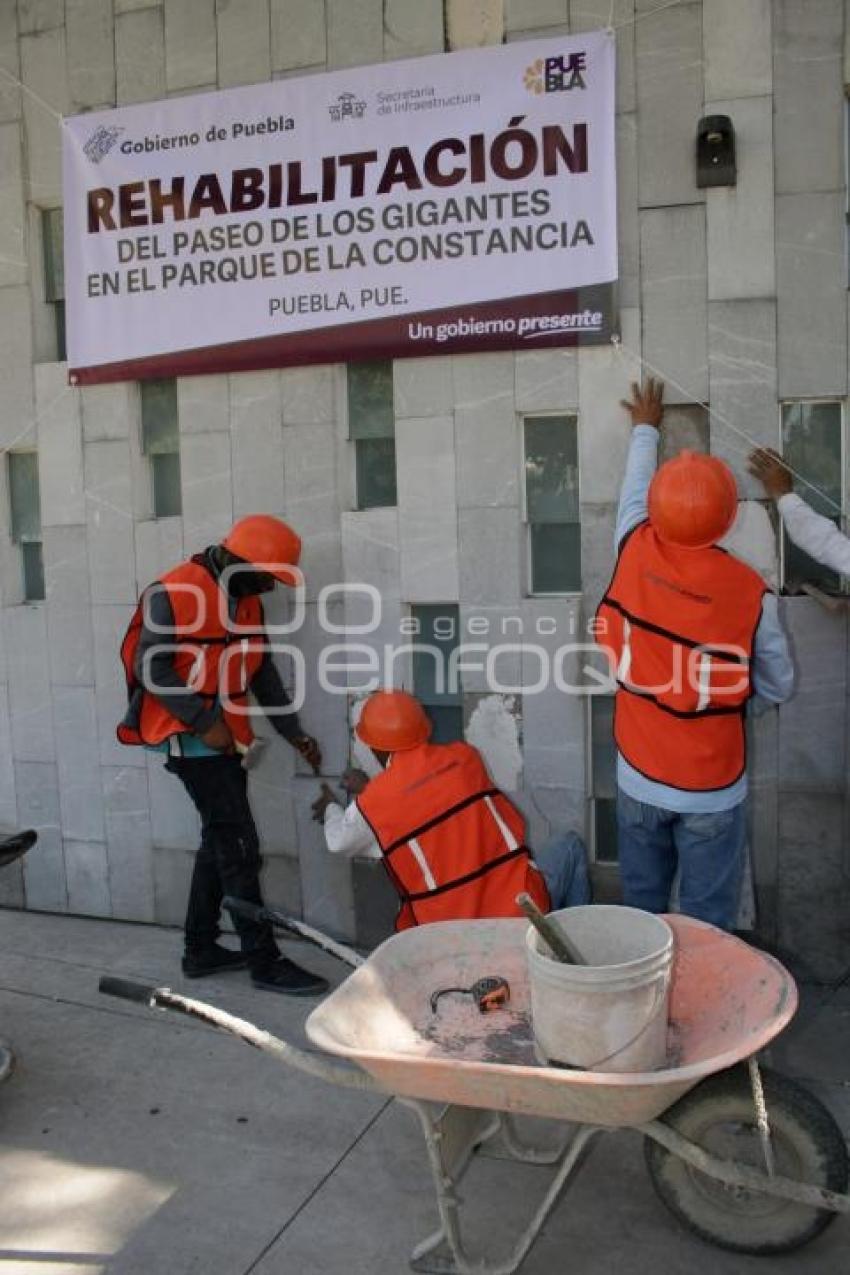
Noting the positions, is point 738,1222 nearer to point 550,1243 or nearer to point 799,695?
point 550,1243

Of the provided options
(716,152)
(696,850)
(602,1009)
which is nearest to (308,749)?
(696,850)

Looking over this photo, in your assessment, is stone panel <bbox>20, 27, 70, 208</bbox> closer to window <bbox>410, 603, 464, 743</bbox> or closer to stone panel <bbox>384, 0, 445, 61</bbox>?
stone panel <bbox>384, 0, 445, 61</bbox>

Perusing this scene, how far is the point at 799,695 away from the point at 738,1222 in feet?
6.88

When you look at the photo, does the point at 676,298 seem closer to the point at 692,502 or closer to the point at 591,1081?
the point at 692,502

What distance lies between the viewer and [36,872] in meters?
5.94

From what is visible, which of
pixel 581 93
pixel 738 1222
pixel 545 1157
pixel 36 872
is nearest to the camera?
pixel 738 1222

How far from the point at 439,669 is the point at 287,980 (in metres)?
1.42

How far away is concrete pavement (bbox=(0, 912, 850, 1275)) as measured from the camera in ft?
10.7

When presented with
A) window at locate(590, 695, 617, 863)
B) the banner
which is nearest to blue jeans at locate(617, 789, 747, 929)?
window at locate(590, 695, 617, 863)

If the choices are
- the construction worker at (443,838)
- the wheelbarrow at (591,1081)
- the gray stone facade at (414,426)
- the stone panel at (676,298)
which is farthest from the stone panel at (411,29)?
the wheelbarrow at (591,1081)

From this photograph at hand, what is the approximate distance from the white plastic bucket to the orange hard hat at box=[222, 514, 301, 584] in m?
2.16

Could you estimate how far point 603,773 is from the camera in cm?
501

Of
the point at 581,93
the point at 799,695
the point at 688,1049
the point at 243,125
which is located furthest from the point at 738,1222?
the point at 243,125

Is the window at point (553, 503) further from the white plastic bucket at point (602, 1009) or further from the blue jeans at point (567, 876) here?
the white plastic bucket at point (602, 1009)
